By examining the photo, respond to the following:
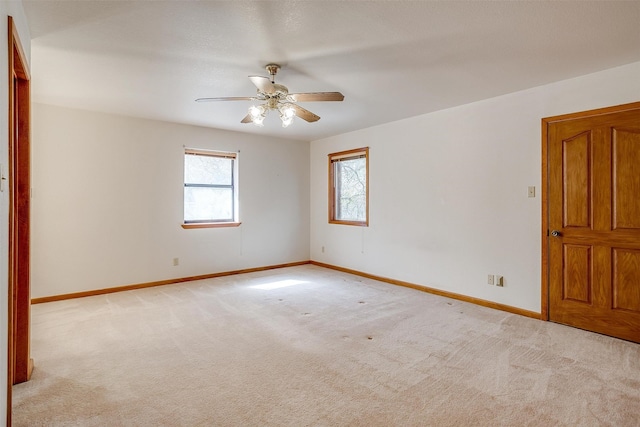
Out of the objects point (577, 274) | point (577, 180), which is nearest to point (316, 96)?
point (577, 180)

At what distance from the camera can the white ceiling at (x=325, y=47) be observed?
2170 mm

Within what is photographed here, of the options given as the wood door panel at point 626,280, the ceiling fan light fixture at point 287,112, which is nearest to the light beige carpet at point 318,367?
the wood door panel at point 626,280

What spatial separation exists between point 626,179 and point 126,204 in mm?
5694

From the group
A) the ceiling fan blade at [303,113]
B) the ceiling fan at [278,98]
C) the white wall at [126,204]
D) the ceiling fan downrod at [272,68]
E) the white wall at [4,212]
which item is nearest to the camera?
the white wall at [4,212]

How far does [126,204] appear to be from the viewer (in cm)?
474

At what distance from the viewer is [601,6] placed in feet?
6.95

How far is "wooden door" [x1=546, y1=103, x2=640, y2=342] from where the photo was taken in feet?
9.78

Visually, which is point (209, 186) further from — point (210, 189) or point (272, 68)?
point (272, 68)

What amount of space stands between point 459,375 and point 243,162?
4.59 metres

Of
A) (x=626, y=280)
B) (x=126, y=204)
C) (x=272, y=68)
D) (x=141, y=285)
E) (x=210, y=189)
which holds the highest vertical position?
(x=272, y=68)

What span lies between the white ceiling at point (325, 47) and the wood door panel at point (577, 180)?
662 mm

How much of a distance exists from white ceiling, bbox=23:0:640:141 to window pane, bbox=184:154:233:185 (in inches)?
56.2

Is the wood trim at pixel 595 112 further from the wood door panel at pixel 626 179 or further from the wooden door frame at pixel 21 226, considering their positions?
the wooden door frame at pixel 21 226

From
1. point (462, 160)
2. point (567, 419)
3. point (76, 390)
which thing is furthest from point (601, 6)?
point (76, 390)
